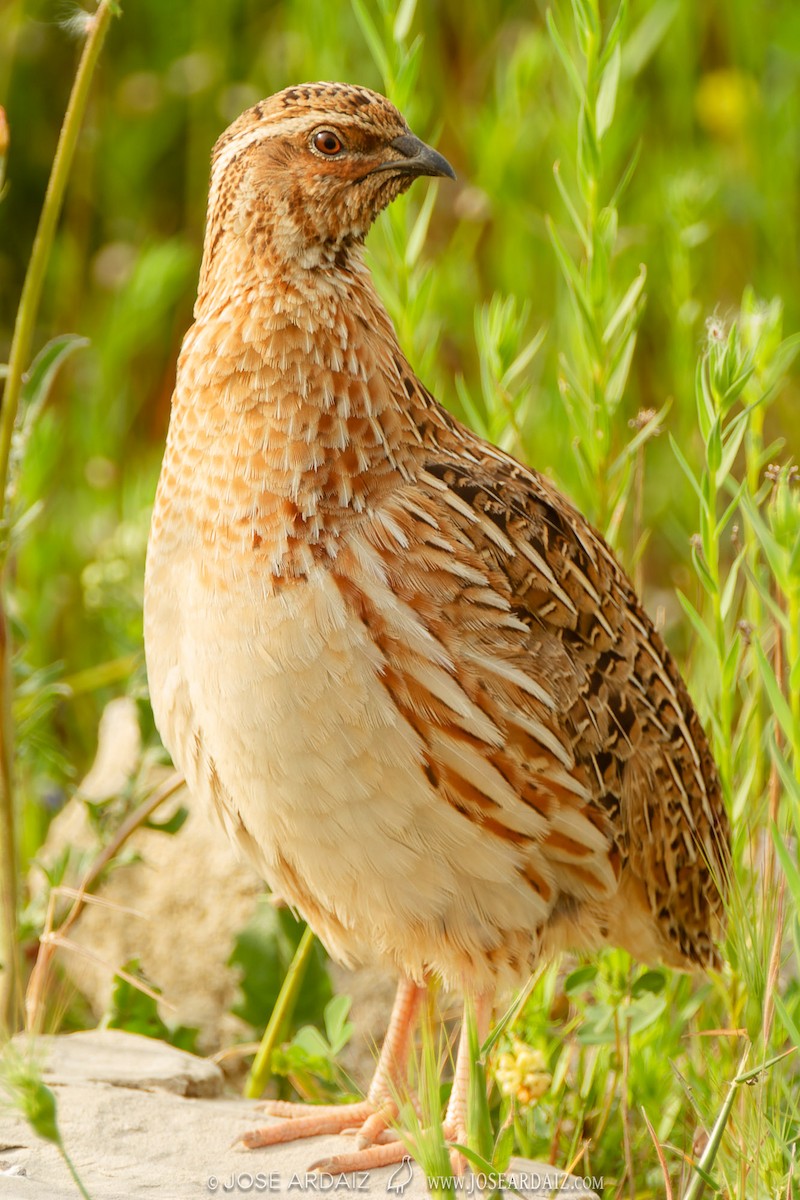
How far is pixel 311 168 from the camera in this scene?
10.9 feet

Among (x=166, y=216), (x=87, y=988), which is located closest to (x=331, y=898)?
(x=87, y=988)

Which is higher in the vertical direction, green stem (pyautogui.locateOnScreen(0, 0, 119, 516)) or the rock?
green stem (pyautogui.locateOnScreen(0, 0, 119, 516))

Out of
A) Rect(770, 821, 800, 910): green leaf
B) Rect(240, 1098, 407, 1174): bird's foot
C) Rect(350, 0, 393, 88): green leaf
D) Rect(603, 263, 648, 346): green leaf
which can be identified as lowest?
Rect(240, 1098, 407, 1174): bird's foot

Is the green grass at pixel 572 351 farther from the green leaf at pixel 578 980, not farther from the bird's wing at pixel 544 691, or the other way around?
the bird's wing at pixel 544 691

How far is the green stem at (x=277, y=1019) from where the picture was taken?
392 centimetres

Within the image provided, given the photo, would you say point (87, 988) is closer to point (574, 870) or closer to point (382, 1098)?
point (382, 1098)

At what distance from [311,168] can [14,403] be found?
2.70ft

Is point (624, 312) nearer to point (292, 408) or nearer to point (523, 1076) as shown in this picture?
point (292, 408)

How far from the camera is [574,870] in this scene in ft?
11.3

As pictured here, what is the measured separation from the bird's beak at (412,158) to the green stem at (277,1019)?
1.87m

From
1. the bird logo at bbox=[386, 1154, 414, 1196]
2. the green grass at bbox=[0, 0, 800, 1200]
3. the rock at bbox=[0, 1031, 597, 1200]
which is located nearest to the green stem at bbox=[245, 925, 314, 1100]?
the rock at bbox=[0, 1031, 597, 1200]

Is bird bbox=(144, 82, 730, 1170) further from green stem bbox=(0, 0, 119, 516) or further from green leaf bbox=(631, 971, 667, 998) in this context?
green stem bbox=(0, 0, 119, 516)

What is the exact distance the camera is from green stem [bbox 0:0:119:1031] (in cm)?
323

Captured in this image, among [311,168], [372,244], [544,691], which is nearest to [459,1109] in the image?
[544,691]
